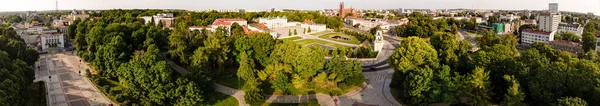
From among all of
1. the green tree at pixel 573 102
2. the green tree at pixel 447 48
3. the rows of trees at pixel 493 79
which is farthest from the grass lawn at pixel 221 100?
→ the green tree at pixel 573 102

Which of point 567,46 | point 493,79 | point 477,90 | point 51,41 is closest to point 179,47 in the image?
point 477,90

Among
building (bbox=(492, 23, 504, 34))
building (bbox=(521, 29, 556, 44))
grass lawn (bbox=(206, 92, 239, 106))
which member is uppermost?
building (bbox=(492, 23, 504, 34))

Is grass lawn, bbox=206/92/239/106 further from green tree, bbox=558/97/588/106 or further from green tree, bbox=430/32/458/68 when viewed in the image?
green tree, bbox=558/97/588/106

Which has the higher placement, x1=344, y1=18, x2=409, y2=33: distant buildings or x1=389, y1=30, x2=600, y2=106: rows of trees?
x1=344, y1=18, x2=409, y2=33: distant buildings

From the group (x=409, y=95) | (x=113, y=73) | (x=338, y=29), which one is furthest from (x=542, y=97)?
(x=338, y=29)

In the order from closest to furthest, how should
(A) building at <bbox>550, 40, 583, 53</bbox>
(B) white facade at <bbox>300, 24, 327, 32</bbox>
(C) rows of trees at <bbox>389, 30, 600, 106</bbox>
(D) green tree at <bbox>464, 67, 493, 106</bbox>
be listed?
(C) rows of trees at <bbox>389, 30, 600, 106</bbox>
(D) green tree at <bbox>464, 67, 493, 106</bbox>
(A) building at <bbox>550, 40, 583, 53</bbox>
(B) white facade at <bbox>300, 24, 327, 32</bbox>

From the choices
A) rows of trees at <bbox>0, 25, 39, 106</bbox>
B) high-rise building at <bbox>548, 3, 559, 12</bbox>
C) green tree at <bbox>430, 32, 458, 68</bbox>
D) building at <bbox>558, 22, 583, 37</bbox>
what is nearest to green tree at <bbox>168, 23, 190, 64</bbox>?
rows of trees at <bbox>0, 25, 39, 106</bbox>

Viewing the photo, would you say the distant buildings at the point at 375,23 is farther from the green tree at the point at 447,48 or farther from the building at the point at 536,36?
the green tree at the point at 447,48
